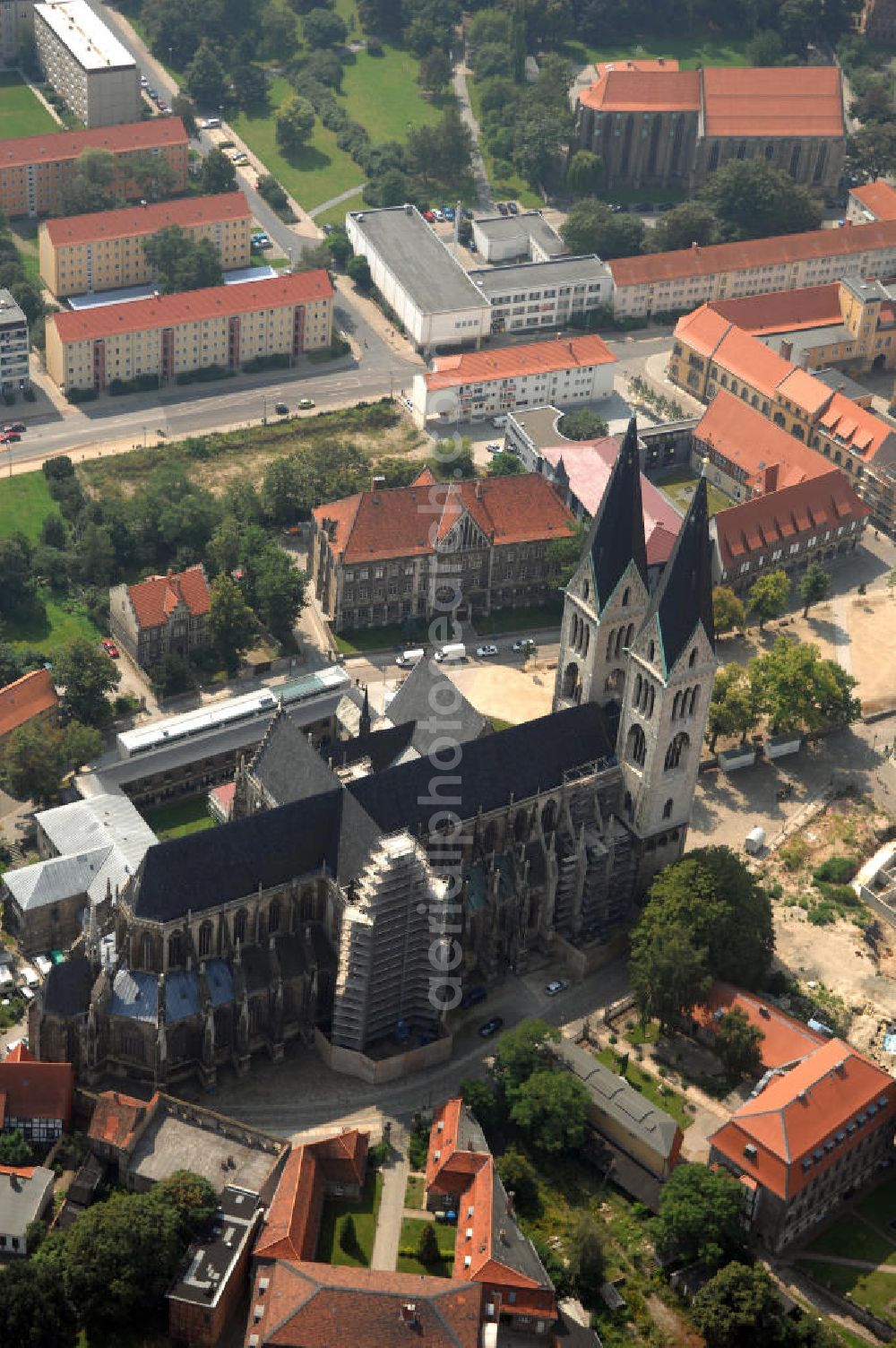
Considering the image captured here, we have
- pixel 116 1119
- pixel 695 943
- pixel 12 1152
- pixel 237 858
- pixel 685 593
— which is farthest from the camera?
pixel 695 943

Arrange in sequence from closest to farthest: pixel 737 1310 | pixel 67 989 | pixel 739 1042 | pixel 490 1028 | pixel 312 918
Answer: pixel 737 1310 → pixel 67 989 → pixel 739 1042 → pixel 312 918 → pixel 490 1028

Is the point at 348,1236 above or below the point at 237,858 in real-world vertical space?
below

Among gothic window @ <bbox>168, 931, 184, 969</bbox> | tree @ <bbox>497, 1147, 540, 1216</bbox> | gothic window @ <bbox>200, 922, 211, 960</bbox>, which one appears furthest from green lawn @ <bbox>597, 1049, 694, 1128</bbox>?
gothic window @ <bbox>168, 931, 184, 969</bbox>

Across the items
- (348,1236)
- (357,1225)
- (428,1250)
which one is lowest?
(357,1225)

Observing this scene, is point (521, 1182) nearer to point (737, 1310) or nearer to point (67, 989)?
point (737, 1310)

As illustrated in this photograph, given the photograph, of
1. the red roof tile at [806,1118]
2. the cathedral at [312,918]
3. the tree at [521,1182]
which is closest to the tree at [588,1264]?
the tree at [521,1182]

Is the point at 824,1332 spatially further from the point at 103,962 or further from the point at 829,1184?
the point at 103,962

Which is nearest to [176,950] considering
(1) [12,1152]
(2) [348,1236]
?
(1) [12,1152]
